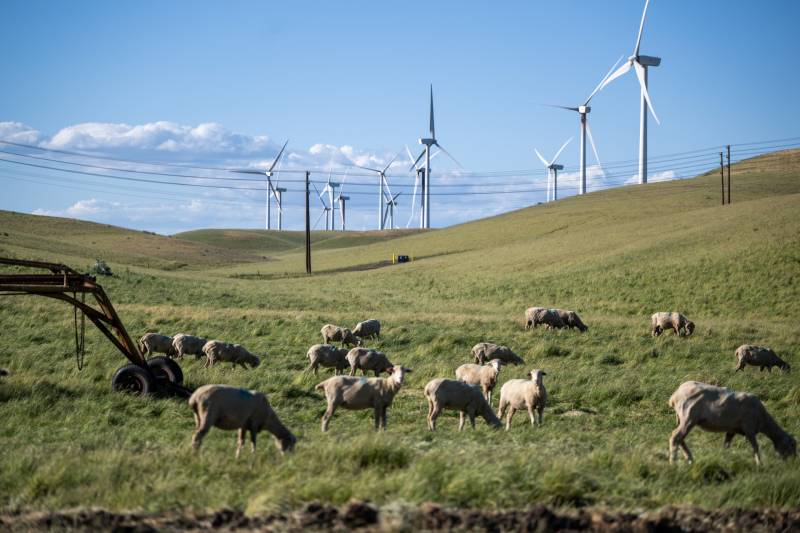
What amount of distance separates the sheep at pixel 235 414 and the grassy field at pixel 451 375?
0.43m

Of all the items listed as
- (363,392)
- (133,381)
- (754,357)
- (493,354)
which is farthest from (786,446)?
(133,381)

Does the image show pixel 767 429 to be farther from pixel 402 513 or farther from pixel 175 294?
pixel 175 294

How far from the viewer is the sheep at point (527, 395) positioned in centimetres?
1609

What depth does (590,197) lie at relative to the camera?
5472 inches

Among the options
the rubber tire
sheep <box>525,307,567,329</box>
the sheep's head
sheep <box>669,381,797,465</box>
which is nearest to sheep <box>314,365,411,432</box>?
sheep <box>669,381,797,465</box>

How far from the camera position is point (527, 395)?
16.2m

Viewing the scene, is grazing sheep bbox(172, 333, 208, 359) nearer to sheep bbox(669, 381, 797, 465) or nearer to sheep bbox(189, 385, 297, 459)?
sheep bbox(189, 385, 297, 459)

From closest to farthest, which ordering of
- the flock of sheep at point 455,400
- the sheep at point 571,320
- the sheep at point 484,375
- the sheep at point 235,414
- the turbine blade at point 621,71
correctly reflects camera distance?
the sheep at point 235,414 < the flock of sheep at point 455,400 < the sheep at point 484,375 < the sheep at point 571,320 < the turbine blade at point 621,71

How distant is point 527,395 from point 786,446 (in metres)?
4.96

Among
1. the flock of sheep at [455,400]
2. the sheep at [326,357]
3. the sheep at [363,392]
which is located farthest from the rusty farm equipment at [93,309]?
the sheep at [326,357]

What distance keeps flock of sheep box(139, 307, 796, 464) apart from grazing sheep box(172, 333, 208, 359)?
0.84 metres

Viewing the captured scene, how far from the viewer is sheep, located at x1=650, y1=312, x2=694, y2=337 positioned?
106 feet

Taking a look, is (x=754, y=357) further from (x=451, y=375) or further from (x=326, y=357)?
(x=326, y=357)

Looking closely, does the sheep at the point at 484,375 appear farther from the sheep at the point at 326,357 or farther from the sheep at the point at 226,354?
the sheep at the point at 226,354
